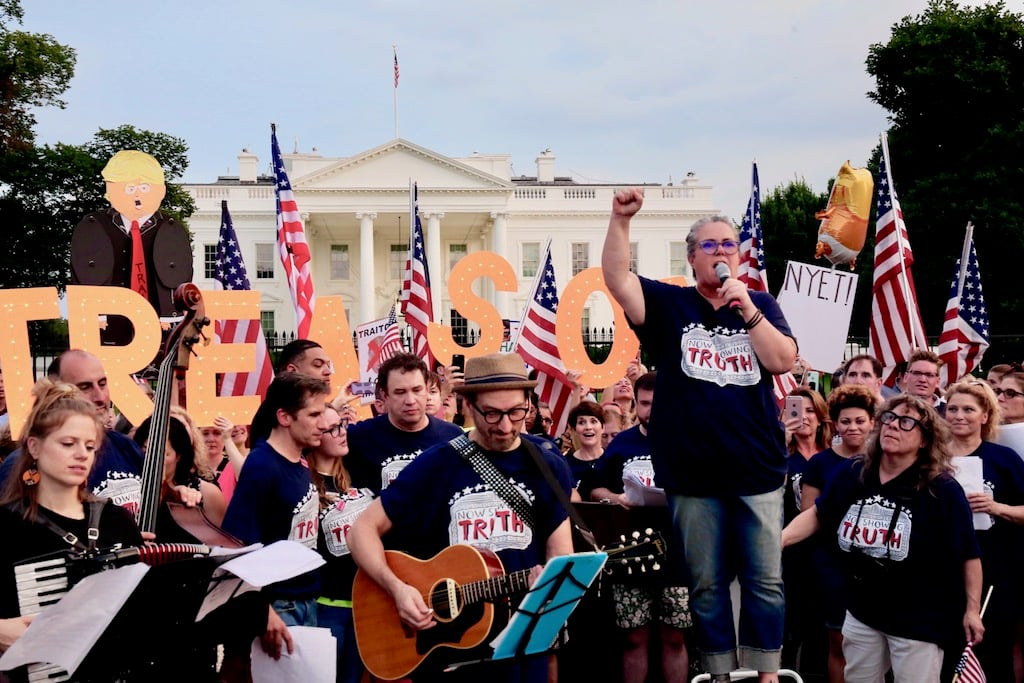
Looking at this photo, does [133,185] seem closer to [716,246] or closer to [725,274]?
[716,246]

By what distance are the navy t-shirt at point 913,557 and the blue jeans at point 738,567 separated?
1177mm

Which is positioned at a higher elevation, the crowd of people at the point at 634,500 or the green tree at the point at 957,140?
the green tree at the point at 957,140

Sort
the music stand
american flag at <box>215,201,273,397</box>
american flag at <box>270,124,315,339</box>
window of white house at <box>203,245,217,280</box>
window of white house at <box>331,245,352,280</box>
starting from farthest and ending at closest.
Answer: window of white house at <box>331,245,352,280</box>, window of white house at <box>203,245,217,280</box>, american flag at <box>270,124,315,339</box>, american flag at <box>215,201,273,397</box>, the music stand

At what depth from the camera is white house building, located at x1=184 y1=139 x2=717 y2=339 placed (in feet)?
188

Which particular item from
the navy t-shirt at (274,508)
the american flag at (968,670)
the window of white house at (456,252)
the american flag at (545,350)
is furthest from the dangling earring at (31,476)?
the window of white house at (456,252)

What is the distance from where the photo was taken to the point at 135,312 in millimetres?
8023

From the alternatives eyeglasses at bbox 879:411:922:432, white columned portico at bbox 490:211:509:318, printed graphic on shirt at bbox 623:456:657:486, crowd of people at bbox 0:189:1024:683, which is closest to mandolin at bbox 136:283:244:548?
crowd of people at bbox 0:189:1024:683

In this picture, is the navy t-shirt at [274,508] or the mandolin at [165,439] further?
the navy t-shirt at [274,508]

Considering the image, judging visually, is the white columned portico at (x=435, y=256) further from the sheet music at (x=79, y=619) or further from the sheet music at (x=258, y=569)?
the sheet music at (x=79, y=619)

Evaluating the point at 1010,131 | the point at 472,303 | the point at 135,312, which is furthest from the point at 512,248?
the point at 135,312

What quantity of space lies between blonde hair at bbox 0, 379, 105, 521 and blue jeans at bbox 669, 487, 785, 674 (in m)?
2.38

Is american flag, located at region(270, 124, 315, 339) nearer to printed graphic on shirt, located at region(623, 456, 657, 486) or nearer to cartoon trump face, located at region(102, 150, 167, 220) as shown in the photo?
cartoon trump face, located at region(102, 150, 167, 220)

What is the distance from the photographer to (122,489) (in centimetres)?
519

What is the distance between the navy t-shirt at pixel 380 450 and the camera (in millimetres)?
5530
